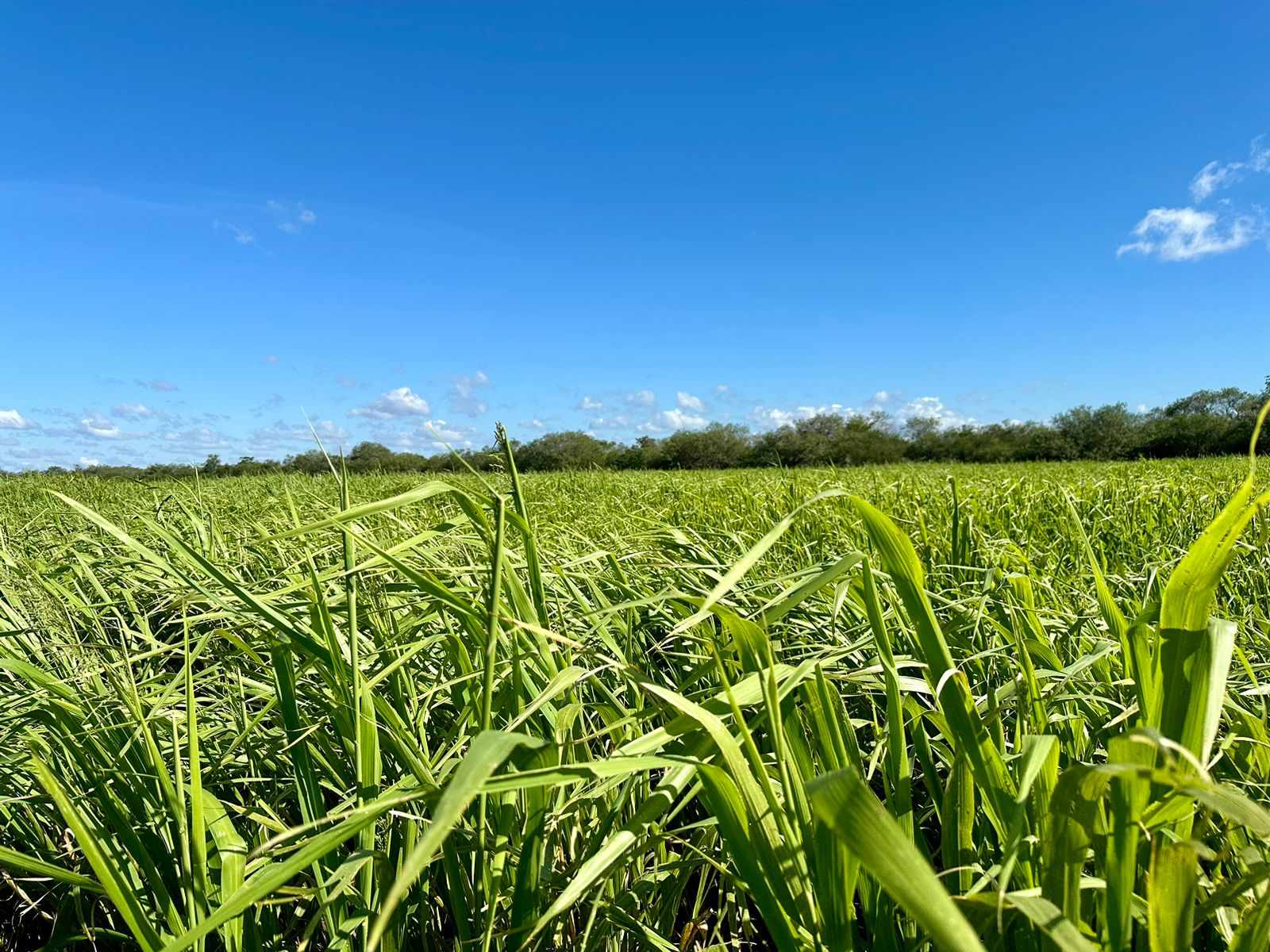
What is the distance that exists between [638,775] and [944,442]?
3708cm

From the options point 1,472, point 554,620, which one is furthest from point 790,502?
point 1,472

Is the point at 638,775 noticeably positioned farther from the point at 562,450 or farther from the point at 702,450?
the point at 702,450

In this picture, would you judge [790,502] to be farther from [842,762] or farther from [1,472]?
[1,472]

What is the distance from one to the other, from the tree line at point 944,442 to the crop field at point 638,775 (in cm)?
1273

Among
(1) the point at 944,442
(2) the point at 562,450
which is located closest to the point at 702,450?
(2) the point at 562,450

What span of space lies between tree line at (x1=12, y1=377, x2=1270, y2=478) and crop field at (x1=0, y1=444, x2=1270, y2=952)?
12725mm

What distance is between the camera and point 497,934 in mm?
626

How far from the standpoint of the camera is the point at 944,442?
34344 mm

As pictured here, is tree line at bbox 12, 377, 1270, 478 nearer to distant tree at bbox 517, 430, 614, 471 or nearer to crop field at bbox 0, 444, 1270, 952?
distant tree at bbox 517, 430, 614, 471

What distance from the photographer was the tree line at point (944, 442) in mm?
19297

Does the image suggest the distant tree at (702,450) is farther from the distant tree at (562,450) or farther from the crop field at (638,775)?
the crop field at (638,775)

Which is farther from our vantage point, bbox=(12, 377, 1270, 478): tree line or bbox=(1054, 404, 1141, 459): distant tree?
bbox=(1054, 404, 1141, 459): distant tree

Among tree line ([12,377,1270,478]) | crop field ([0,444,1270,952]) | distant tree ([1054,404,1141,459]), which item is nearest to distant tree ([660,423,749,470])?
tree line ([12,377,1270,478])

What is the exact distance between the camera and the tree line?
63.3ft
